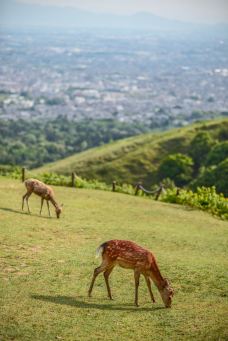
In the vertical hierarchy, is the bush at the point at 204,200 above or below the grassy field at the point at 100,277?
below

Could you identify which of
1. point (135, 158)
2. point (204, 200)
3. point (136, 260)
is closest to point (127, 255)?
point (136, 260)

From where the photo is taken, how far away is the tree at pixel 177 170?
64812 mm

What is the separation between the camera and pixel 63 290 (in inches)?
607

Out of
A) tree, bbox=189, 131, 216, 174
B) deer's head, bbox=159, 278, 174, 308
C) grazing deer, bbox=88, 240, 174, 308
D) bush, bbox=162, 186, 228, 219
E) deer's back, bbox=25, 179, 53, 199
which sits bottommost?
tree, bbox=189, 131, 216, 174

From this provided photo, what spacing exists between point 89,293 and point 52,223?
906cm

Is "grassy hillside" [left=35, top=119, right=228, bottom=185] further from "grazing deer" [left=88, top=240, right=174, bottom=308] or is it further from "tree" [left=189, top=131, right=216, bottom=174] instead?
"grazing deer" [left=88, top=240, right=174, bottom=308]

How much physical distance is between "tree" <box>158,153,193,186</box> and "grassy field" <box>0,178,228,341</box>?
35.4m

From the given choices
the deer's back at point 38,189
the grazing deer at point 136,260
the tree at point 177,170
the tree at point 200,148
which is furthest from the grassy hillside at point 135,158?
the grazing deer at point 136,260

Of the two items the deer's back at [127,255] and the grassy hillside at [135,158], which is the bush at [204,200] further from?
the grassy hillside at [135,158]

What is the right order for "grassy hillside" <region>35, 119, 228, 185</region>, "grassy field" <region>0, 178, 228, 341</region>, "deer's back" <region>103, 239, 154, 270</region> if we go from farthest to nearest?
1. "grassy hillside" <region>35, 119, 228, 185</region>
2. "deer's back" <region>103, 239, 154, 270</region>
3. "grassy field" <region>0, 178, 228, 341</region>

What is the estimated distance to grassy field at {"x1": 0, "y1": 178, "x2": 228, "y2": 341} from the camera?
505 inches

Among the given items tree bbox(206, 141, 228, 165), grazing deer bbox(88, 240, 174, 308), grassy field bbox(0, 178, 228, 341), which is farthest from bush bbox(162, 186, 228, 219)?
tree bbox(206, 141, 228, 165)

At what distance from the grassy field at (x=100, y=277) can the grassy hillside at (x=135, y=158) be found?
39.6 m

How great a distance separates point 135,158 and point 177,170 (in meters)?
9.34
